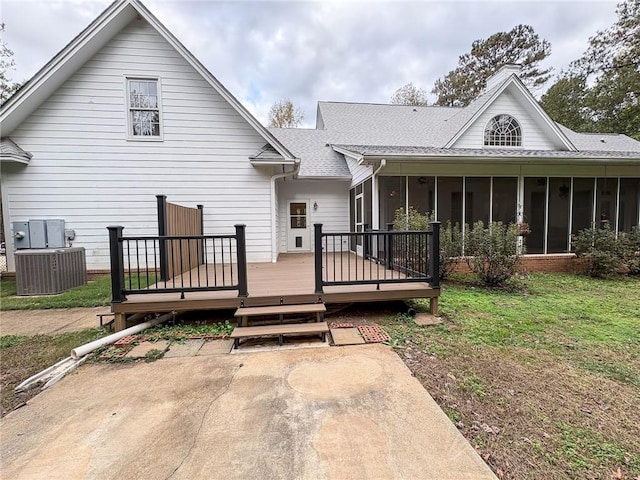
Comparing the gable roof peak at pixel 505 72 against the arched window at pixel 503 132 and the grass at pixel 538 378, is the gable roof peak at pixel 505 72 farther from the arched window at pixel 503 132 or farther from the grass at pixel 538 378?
the grass at pixel 538 378

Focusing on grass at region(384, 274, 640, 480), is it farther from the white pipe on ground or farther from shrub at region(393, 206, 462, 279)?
the white pipe on ground

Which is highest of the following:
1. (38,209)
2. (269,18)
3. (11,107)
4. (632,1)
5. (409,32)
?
(632,1)

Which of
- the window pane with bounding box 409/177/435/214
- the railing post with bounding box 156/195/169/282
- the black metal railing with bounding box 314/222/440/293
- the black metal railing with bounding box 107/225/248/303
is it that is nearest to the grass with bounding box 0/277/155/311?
the black metal railing with bounding box 107/225/248/303

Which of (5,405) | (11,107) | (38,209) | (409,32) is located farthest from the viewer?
(409,32)

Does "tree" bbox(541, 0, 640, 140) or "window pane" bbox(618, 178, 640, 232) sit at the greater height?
"tree" bbox(541, 0, 640, 140)

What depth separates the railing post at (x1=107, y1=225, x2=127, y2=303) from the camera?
3.82m

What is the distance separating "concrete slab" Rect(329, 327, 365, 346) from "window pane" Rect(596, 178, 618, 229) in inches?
360

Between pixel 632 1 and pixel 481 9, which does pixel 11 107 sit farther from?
pixel 632 1

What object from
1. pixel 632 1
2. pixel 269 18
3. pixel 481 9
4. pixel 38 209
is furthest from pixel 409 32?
pixel 38 209

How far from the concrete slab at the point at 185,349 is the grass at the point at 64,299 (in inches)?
95.7

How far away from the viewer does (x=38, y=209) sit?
23.5ft

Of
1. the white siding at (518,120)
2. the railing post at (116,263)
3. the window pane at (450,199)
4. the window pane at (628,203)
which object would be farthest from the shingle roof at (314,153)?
the window pane at (628,203)

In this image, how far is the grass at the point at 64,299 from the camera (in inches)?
206

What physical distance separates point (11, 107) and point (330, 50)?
14133 mm
